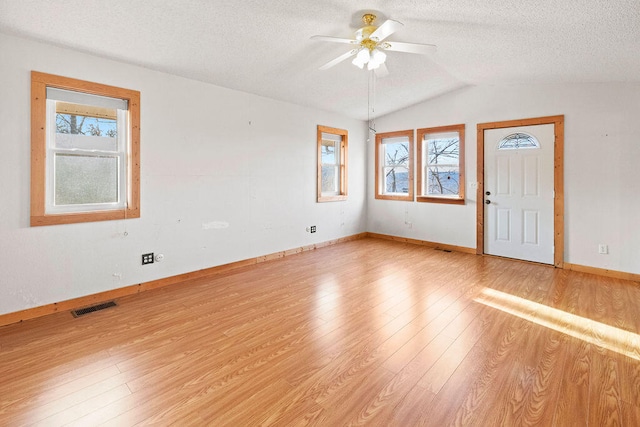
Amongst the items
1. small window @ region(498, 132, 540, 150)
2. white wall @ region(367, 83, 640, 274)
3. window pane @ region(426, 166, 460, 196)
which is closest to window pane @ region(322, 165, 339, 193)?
window pane @ region(426, 166, 460, 196)

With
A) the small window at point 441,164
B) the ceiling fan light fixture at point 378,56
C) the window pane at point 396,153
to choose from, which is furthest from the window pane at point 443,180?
the ceiling fan light fixture at point 378,56

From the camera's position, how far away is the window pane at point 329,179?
6.06 meters

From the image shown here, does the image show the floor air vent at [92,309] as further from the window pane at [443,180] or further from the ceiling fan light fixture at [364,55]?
the window pane at [443,180]

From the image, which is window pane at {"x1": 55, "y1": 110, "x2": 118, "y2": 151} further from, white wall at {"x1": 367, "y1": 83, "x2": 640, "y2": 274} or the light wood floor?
white wall at {"x1": 367, "y1": 83, "x2": 640, "y2": 274}

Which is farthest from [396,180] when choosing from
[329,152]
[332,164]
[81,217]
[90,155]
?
[81,217]

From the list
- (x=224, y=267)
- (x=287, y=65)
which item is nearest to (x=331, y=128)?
(x=287, y=65)

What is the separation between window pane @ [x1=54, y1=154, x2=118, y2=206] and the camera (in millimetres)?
3105

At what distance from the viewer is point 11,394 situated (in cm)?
184

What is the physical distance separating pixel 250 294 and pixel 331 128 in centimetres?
362

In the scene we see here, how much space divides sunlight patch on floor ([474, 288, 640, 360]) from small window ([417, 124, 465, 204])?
2533mm

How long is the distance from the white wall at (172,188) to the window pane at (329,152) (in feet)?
1.24

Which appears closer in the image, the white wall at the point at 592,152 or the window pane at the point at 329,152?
the white wall at the point at 592,152

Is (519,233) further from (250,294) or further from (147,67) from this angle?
(147,67)

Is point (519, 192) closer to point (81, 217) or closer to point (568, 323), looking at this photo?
point (568, 323)
